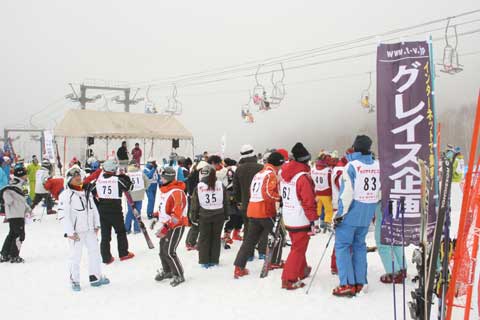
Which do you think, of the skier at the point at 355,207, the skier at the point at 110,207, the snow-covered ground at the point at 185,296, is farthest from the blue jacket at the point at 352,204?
the skier at the point at 110,207

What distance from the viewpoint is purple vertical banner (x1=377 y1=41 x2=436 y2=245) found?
12.6 feet

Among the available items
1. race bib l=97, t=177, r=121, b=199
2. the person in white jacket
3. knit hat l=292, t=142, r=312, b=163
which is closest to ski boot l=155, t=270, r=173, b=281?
the person in white jacket

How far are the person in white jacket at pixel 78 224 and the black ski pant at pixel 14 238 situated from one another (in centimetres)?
222

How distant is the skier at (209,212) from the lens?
21.2 ft

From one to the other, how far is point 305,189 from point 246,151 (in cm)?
193

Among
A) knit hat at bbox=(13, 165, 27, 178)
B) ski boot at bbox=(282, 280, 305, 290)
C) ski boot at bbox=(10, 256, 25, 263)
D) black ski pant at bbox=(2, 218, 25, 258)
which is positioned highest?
knit hat at bbox=(13, 165, 27, 178)

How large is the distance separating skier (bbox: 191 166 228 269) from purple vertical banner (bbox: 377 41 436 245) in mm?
3025

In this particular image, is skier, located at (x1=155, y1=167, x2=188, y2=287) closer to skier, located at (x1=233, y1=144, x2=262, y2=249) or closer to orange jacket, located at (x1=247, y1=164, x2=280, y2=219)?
orange jacket, located at (x1=247, y1=164, x2=280, y2=219)

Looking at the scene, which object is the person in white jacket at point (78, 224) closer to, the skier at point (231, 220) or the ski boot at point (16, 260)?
the ski boot at point (16, 260)

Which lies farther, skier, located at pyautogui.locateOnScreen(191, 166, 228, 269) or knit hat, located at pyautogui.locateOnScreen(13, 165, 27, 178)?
knit hat, located at pyautogui.locateOnScreen(13, 165, 27, 178)

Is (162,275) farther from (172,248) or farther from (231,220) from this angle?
(231,220)

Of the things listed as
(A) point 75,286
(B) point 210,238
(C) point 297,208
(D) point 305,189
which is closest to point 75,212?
(A) point 75,286

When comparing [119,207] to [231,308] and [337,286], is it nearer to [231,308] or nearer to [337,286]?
[231,308]

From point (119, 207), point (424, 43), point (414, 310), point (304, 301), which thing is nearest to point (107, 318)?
point (304, 301)
